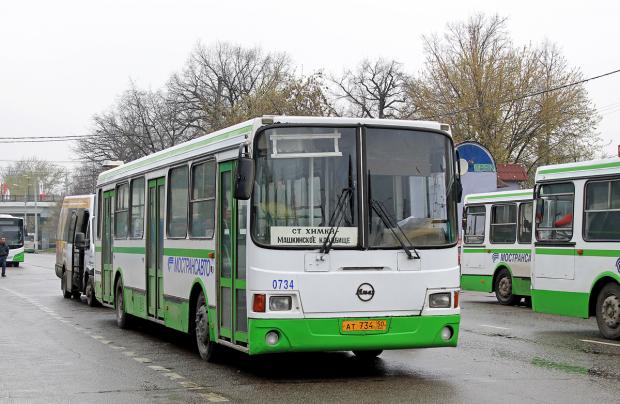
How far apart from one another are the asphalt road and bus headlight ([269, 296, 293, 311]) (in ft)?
2.64

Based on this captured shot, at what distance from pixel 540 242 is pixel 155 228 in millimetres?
6612

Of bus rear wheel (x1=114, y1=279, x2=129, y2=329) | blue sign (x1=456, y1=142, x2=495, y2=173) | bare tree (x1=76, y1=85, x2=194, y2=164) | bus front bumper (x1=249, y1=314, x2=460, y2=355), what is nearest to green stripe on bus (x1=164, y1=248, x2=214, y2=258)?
bus front bumper (x1=249, y1=314, x2=460, y2=355)

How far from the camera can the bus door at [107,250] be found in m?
18.2

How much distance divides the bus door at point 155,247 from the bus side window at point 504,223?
11.5 meters

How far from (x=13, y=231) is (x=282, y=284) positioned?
48.8m

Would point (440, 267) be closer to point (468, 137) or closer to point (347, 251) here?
point (347, 251)

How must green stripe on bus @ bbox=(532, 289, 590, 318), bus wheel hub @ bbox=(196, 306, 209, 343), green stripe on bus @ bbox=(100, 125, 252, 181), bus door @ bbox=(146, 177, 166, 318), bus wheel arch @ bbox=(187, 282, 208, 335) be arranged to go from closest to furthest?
green stripe on bus @ bbox=(100, 125, 252, 181), bus wheel hub @ bbox=(196, 306, 209, 343), bus wheel arch @ bbox=(187, 282, 208, 335), bus door @ bbox=(146, 177, 166, 318), green stripe on bus @ bbox=(532, 289, 590, 318)

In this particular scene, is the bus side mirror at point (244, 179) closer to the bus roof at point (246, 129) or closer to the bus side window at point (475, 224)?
the bus roof at point (246, 129)

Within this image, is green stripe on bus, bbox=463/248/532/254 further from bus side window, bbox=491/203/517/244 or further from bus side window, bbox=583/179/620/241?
bus side window, bbox=583/179/620/241

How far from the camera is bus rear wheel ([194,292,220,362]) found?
1216 centimetres

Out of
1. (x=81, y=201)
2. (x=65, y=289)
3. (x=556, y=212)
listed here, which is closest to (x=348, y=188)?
(x=556, y=212)

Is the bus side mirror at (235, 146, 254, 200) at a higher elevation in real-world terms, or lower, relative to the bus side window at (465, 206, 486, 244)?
higher

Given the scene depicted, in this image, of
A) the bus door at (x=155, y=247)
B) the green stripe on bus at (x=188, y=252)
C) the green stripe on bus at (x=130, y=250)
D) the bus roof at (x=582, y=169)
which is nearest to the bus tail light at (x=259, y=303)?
the green stripe on bus at (x=188, y=252)

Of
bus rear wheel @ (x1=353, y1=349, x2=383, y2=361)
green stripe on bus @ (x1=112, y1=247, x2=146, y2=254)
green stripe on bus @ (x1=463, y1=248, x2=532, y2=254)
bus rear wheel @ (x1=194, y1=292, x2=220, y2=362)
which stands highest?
green stripe on bus @ (x1=112, y1=247, x2=146, y2=254)
